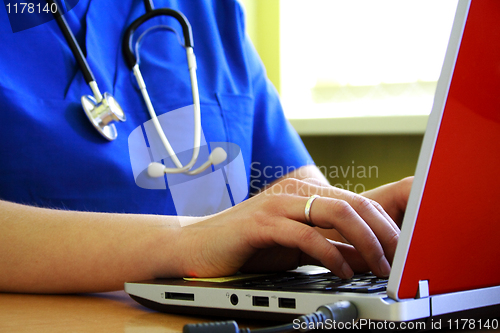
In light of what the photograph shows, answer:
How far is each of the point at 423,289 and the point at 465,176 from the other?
0.08 meters

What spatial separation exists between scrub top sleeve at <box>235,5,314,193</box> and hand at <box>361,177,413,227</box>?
369mm

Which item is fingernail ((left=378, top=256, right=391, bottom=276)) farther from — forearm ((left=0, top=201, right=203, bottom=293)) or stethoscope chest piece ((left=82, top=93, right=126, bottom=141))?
stethoscope chest piece ((left=82, top=93, right=126, bottom=141))

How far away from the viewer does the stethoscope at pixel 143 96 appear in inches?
28.8

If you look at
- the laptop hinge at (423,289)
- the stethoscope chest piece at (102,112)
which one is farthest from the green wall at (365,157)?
the laptop hinge at (423,289)

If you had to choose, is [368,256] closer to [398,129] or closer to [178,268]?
[178,268]

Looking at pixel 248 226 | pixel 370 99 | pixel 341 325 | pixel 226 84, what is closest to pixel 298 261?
pixel 248 226

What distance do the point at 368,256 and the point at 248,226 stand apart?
121mm

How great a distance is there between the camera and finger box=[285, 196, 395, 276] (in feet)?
1.44

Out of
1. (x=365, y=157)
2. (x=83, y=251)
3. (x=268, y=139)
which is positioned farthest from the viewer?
(x=365, y=157)

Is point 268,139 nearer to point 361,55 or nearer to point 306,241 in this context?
point 306,241

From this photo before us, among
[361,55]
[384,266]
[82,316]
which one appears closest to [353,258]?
[384,266]

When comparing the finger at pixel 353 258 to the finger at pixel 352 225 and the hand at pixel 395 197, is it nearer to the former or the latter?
the finger at pixel 352 225

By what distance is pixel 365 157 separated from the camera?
1559 millimetres

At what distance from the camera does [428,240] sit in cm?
31
